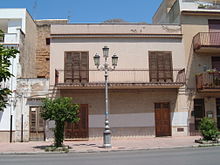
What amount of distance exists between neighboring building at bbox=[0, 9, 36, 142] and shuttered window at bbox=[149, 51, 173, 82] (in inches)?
387

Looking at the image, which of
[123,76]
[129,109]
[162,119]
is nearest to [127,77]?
[123,76]

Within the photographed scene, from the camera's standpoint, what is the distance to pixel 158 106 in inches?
759

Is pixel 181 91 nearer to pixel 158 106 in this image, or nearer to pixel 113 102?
pixel 158 106

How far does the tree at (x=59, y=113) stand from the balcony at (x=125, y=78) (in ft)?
12.8

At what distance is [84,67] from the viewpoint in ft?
62.5

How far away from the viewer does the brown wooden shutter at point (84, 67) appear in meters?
18.9

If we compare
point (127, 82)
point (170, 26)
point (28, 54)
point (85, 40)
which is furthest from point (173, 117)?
point (28, 54)

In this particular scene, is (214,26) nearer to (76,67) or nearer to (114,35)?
(114,35)

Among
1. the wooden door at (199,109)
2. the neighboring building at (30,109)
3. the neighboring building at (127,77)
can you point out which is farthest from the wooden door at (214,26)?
the neighboring building at (30,109)

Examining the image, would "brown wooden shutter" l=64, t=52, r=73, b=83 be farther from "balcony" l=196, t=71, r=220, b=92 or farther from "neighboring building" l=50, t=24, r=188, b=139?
"balcony" l=196, t=71, r=220, b=92

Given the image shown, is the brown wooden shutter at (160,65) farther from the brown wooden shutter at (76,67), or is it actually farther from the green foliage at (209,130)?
the brown wooden shutter at (76,67)

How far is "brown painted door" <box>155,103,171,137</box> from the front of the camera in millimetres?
19094

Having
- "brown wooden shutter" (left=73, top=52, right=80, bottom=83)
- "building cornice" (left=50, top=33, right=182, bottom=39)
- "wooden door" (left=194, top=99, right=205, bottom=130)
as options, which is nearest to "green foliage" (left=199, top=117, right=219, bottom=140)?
"wooden door" (left=194, top=99, right=205, bottom=130)

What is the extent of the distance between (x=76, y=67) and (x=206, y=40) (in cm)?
995
